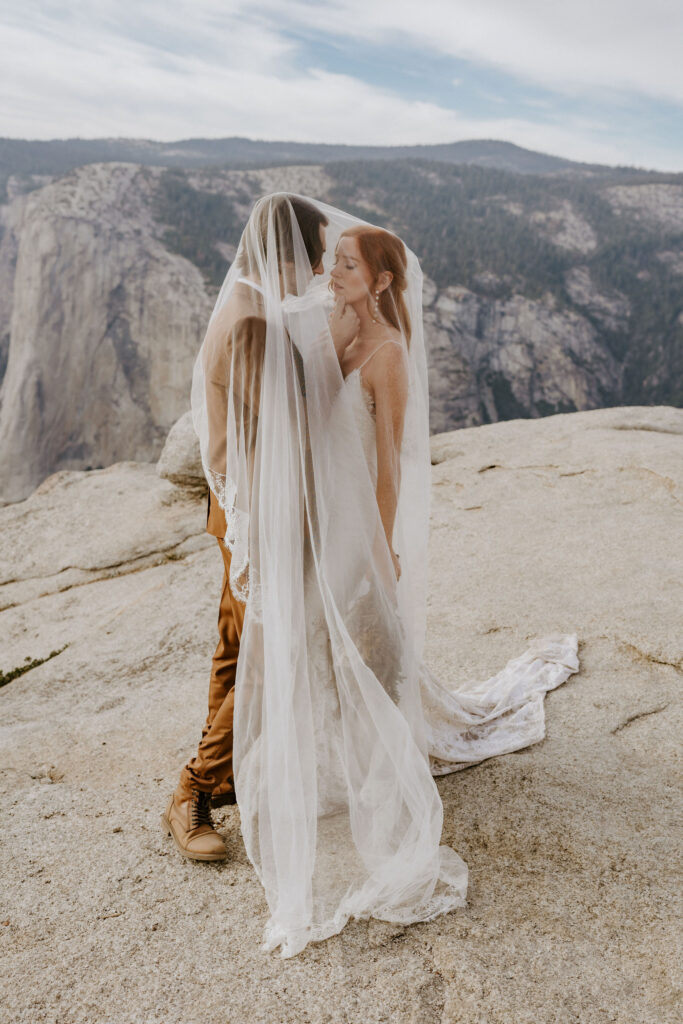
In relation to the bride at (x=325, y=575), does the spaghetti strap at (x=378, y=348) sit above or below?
above

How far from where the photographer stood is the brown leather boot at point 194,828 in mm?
2678

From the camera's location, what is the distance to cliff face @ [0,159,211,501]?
108ft

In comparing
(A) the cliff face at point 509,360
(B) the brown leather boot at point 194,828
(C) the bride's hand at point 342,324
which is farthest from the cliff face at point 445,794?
(A) the cliff face at point 509,360

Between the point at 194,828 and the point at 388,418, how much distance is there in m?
1.65

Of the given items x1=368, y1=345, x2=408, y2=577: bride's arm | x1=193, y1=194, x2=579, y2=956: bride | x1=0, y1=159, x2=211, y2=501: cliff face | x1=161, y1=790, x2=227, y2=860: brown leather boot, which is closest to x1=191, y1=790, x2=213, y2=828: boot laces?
x1=161, y1=790, x2=227, y2=860: brown leather boot

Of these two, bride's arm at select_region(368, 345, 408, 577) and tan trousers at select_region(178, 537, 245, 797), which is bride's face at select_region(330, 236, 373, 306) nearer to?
bride's arm at select_region(368, 345, 408, 577)

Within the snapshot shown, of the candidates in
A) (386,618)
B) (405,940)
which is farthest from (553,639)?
(405,940)

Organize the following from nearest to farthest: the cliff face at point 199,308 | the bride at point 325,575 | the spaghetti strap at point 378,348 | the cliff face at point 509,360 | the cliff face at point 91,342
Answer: the bride at point 325,575 → the spaghetti strap at point 378,348 → the cliff face at point 91,342 → the cliff face at point 199,308 → the cliff face at point 509,360

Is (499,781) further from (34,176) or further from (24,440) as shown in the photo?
(34,176)

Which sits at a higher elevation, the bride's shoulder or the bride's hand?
the bride's hand

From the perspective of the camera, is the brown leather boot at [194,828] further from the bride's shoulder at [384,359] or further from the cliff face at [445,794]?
the bride's shoulder at [384,359]

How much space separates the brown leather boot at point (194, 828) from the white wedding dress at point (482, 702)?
3.00 feet

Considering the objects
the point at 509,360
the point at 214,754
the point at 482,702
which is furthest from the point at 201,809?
the point at 509,360

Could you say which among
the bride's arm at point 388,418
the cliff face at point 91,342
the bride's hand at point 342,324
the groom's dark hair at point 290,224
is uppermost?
the groom's dark hair at point 290,224
